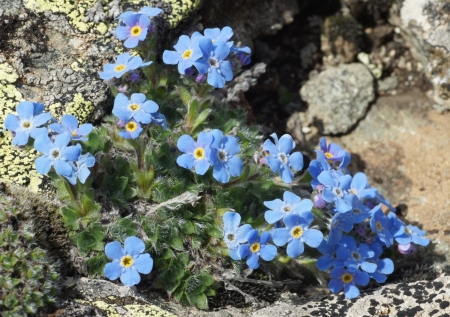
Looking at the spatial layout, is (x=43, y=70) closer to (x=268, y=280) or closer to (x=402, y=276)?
(x=268, y=280)

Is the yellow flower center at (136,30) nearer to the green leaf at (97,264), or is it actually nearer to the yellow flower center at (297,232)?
the green leaf at (97,264)

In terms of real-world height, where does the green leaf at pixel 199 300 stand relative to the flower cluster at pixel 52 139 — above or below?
below

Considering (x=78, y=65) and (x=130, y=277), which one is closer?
(x=130, y=277)

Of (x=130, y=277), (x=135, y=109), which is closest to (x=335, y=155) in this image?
(x=135, y=109)

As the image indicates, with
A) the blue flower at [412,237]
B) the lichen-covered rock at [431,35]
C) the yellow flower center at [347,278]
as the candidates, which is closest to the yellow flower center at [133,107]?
the yellow flower center at [347,278]

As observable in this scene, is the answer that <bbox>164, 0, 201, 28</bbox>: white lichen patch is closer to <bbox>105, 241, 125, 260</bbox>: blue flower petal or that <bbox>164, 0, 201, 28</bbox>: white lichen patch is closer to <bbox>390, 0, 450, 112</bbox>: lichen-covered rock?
<bbox>105, 241, 125, 260</bbox>: blue flower petal

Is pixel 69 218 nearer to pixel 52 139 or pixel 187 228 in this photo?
pixel 52 139
